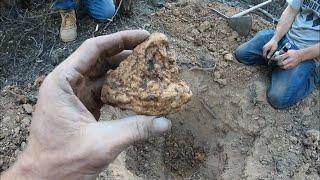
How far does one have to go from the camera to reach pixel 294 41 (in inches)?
121

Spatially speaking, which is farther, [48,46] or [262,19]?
[262,19]

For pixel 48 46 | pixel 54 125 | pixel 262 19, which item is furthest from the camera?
pixel 262 19

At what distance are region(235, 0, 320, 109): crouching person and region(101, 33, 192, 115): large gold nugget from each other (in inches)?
53.3

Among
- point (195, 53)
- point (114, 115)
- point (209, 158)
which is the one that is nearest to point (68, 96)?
point (114, 115)

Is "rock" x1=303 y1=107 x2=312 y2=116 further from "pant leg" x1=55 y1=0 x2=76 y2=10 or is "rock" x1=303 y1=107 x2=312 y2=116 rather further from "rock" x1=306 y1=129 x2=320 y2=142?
"pant leg" x1=55 y1=0 x2=76 y2=10

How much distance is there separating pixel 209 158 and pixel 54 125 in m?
1.38

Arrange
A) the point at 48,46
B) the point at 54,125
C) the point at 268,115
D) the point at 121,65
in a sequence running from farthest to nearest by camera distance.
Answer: the point at 48,46 → the point at 268,115 → the point at 121,65 → the point at 54,125

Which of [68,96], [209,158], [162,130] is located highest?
[68,96]

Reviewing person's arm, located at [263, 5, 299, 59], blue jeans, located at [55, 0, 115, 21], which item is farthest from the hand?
blue jeans, located at [55, 0, 115, 21]

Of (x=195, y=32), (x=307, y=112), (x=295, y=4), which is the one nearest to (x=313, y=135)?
(x=307, y=112)

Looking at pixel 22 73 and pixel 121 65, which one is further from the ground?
pixel 121 65

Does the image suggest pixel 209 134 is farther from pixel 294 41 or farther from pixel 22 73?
pixel 22 73

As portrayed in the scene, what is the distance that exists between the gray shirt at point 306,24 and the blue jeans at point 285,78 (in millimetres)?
60

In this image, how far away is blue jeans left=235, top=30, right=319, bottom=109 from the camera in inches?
117
